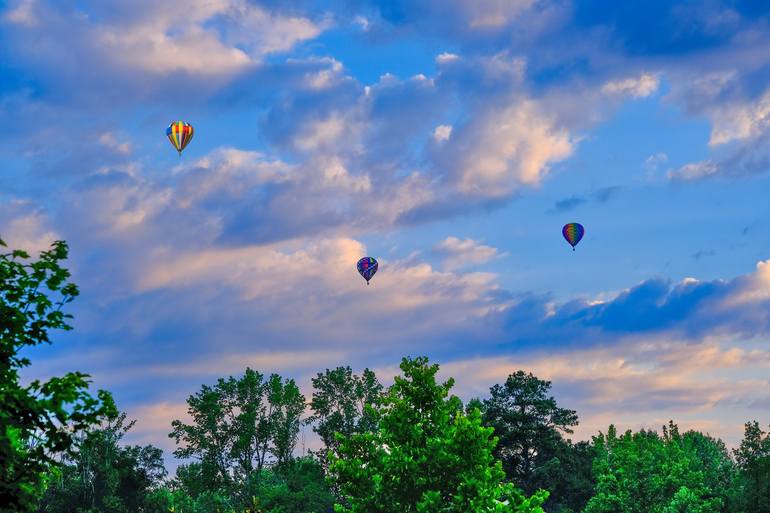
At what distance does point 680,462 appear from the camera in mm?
95375

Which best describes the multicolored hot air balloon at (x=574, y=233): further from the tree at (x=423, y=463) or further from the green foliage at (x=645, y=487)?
the tree at (x=423, y=463)

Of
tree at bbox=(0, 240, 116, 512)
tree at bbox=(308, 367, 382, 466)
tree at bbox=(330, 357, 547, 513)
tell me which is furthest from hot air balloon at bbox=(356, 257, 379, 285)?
tree at bbox=(0, 240, 116, 512)

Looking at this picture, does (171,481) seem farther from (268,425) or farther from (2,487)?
(2,487)

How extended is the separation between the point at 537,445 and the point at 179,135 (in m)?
50.9

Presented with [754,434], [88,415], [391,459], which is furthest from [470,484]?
[754,434]

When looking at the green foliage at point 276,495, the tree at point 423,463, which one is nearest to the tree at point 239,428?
the green foliage at point 276,495

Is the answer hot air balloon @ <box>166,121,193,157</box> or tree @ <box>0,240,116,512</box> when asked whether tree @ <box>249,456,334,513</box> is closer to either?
Answer: hot air balloon @ <box>166,121,193,157</box>

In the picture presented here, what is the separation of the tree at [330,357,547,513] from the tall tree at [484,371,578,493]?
64018 mm

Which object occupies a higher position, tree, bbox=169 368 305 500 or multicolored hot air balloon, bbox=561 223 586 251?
multicolored hot air balloon, bbox=561 223 586 251

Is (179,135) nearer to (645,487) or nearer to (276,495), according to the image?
(276,495)

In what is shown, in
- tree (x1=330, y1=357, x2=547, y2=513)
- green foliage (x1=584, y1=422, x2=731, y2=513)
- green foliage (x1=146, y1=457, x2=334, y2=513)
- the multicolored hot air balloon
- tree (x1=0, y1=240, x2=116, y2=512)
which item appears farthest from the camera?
the multicolored hot air balloon

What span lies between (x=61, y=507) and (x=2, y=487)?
8694 cm

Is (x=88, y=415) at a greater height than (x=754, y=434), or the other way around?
(x=754, y=434)

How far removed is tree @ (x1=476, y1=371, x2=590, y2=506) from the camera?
345 feet
